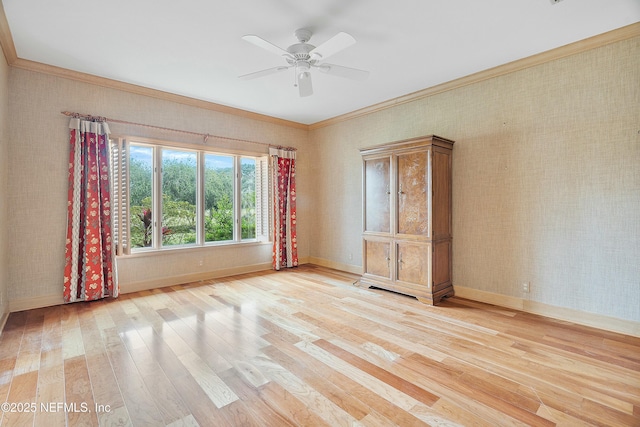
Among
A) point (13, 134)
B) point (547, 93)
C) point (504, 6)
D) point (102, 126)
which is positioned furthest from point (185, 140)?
point (547, 93)

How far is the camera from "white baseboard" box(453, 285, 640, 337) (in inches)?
109

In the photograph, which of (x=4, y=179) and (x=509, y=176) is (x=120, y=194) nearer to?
(x=4, y=179)

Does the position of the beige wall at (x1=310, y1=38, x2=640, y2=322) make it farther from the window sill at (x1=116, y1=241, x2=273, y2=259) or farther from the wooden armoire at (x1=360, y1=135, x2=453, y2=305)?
the window sill at (x1=116, y1=241, x2=273, y2=259)

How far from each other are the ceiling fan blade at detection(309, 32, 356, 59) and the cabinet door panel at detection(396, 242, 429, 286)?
244 centimetres

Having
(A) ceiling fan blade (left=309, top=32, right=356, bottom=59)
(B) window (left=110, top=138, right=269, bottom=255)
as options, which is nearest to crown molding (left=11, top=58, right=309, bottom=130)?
(B) window (left=110, top=138, right=269, bottom=255)

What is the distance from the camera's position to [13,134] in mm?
3312

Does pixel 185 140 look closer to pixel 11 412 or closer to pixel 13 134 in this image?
pixel 13 134

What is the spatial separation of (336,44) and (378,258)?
281 cm

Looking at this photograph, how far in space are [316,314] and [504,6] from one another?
10.8 ft

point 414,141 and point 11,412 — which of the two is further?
point 414,141

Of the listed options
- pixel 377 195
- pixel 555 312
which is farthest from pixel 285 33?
pixel 555 312

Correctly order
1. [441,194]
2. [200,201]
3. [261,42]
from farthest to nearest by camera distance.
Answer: [200,201] → [441,194] → [261,42]

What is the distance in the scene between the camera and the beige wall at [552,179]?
9.16ft

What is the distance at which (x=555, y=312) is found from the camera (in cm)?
315
